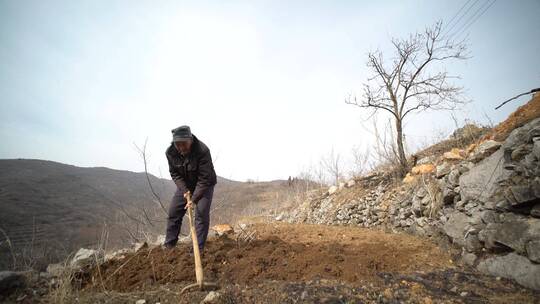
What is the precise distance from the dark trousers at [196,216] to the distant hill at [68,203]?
4703 millimetres

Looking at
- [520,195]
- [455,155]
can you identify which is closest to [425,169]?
[455,155]

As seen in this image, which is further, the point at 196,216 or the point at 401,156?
the point at 401,156

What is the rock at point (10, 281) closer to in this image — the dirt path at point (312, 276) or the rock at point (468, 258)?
the dirt path at point (312, 276)

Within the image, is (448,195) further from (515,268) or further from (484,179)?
(515,268)

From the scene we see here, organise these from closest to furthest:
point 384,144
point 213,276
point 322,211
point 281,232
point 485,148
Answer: point 213,276 → point 485,148 → point 281,232 → point 384,144 → point 322,211

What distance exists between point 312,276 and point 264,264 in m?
0.61

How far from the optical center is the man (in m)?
3.40

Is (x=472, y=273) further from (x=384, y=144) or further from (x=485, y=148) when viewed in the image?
(x=384, y=144)

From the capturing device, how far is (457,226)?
347 centimetres

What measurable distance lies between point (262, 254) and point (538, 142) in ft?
11.0

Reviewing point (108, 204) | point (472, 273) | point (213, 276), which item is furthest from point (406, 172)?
point (108, 204)

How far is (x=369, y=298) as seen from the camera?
2123 mm

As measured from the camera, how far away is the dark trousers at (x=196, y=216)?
3420 mm

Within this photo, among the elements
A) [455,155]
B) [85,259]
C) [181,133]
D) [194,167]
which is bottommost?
[85,259]
